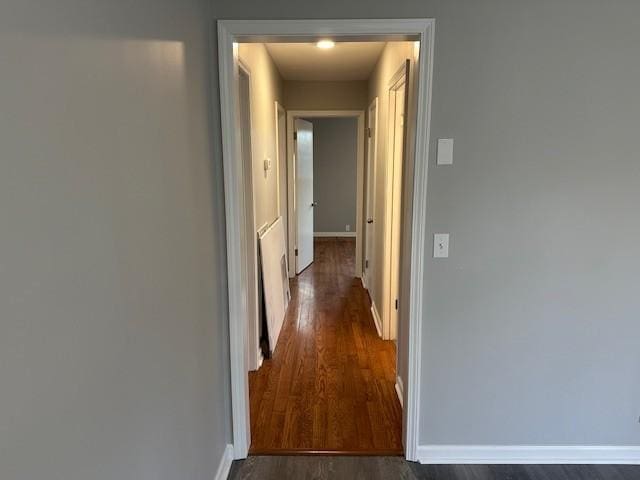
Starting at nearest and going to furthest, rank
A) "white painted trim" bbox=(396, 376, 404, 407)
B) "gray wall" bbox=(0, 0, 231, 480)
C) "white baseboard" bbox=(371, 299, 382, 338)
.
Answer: "gray wall" bbox=(0, 0, 231, 480) < "white painted trim" bbox=(396, 376, 404, 407) < "white baseboard" bbox=(371, 299, 382, 338)

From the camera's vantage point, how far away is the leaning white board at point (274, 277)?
3.39 m

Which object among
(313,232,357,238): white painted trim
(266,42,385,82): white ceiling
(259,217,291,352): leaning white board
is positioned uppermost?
(266,42,385,82): white ceiling

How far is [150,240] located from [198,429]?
0.90m

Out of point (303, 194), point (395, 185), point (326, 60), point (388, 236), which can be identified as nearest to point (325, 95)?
point (326, 60)

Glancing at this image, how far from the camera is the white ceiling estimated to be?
3.63 meters

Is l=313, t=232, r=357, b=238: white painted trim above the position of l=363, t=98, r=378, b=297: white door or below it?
below

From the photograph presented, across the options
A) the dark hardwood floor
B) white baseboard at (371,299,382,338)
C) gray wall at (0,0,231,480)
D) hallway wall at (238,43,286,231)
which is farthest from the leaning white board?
gray wall at (0,0,231,480)

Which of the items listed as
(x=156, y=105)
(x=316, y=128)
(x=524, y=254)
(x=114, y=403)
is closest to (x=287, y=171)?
(x=316, y=128)

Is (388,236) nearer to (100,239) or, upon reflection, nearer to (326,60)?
(326,60)

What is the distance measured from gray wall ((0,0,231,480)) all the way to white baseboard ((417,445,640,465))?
3.96 ft

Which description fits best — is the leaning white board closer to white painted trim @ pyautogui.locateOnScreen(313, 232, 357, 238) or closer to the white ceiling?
the white ceiling

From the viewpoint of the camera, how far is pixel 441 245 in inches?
80.2

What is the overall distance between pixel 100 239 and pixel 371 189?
3.93 m

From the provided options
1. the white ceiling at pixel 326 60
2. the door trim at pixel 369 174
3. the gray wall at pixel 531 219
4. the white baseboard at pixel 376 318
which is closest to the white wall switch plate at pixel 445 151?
the gray wall at pixel 531 219
